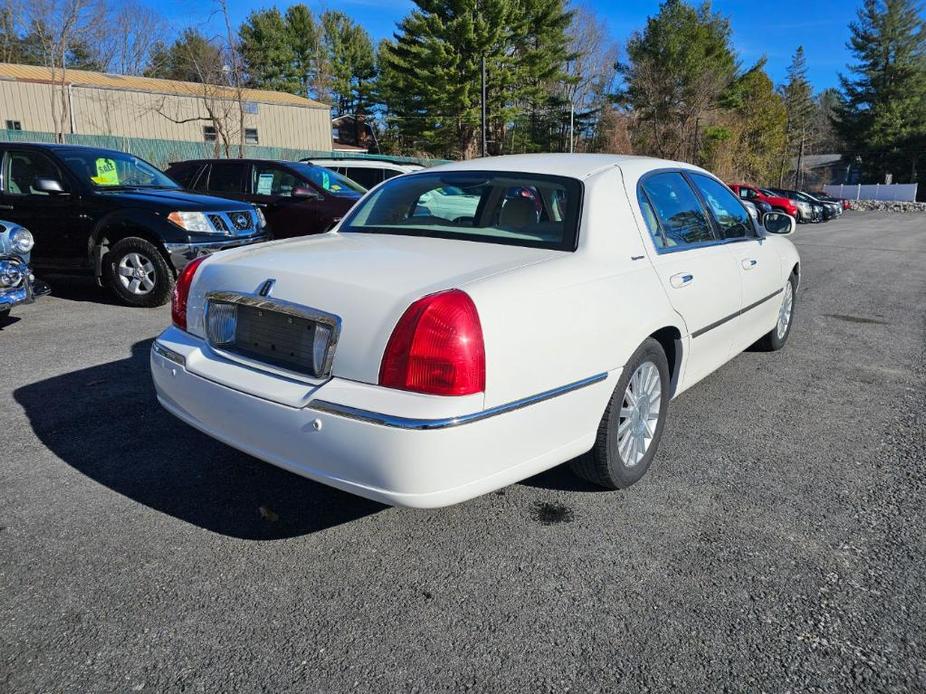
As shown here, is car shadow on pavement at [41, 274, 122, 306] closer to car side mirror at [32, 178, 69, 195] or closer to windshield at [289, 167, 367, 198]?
car side mirror at [32, 178, 69, 195]

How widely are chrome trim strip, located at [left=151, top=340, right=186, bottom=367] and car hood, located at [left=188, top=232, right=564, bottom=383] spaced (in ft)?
0.65

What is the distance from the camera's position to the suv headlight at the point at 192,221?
22.4ft

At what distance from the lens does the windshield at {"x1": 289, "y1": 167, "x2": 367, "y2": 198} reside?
9.76 m

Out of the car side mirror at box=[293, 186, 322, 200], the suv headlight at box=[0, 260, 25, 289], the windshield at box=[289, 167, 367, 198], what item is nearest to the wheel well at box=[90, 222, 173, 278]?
the suv headlight at box=[0, 260, 25, 289]

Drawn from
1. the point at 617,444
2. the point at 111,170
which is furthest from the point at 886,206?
the point at 617,444

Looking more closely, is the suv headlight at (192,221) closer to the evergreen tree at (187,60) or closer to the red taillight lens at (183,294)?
the red taillight lens at (183,294)

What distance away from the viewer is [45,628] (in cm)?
220

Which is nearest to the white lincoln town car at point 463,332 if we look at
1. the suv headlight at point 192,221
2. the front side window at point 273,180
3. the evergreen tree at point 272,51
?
the suv headlight at point 192,221

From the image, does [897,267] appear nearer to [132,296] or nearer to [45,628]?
[132,296]

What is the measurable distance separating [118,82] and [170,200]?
32163mm

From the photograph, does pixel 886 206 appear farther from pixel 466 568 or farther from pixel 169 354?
pixel 169 354

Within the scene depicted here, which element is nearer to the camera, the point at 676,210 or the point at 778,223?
the point at 676,210

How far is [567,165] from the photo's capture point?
3535 millimetres

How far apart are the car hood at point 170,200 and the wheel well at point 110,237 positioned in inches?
10.0
